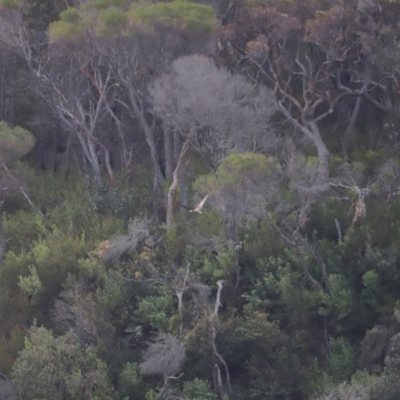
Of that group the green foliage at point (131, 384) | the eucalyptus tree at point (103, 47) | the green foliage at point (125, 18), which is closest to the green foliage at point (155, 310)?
the green foliage at point (131, 384)

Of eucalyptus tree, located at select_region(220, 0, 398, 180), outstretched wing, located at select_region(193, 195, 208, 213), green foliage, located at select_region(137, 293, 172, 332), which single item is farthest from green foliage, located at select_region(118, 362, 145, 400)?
eucalyptus tree, located at select_region(220, 0, 398, 180)

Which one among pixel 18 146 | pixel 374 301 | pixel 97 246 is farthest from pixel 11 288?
pixel 374 301

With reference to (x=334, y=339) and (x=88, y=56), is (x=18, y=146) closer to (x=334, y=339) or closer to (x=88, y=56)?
(x=88, y=56)

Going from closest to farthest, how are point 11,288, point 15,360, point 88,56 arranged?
point 15,360 → point 11,288 → point 88,56

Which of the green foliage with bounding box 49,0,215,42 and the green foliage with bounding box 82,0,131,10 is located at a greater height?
the green foliage with bounding box 82,0,131,10

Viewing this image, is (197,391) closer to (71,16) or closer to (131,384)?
(131,384)

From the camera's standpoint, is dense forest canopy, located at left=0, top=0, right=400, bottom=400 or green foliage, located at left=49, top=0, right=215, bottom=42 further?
green foliage, located at left=49, top=0, right=215, bottom=42

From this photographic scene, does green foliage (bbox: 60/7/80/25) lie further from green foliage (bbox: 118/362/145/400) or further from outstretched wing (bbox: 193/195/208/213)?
green foliage (bbox: 118/362/145/400)
